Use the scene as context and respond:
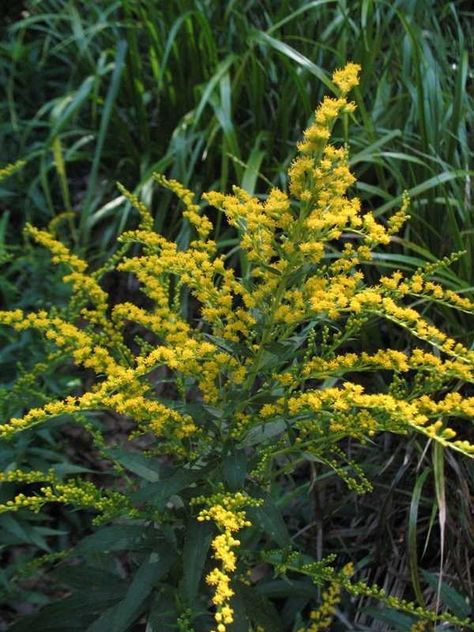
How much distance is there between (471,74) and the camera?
3463 millimetres

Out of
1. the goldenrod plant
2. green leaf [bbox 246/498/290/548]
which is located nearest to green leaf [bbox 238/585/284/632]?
the goldenrod plant

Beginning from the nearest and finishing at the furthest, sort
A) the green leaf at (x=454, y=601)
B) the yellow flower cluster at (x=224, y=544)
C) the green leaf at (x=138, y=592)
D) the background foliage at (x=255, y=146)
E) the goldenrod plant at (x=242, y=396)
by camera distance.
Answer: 1. the yellow flower cluster at (x=224, y=544)
2. the goldenrod plant at (x=242, y=396)
3. the green leaf at (x=138, y=592)
4. the green leaf at (x=454, y=601)
5. the background foliage at (x=255, y=146)

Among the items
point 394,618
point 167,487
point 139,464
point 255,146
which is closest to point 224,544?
point 167,487

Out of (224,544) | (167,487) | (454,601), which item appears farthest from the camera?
(454,601)

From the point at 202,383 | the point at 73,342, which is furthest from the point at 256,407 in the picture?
the point at 73,342

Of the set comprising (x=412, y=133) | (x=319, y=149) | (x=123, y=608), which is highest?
(x=319, y=149)

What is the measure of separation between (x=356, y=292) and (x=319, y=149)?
1.20ft

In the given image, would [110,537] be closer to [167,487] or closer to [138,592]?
[138,592]

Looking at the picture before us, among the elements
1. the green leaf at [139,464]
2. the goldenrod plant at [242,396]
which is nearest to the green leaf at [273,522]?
the goldenrod plant at [242,396]

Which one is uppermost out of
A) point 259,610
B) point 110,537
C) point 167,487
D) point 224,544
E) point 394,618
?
point 224,544

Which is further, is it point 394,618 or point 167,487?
point 394,618

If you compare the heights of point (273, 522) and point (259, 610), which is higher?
point (273, 522)

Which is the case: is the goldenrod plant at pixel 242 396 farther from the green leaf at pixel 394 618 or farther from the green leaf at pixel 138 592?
the green leaf at pixel 394 618

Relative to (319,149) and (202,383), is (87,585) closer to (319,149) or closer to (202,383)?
(202,383)
